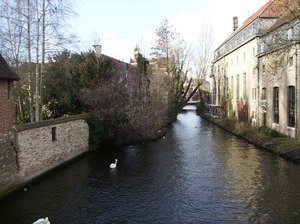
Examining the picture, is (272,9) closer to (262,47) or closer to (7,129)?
(262,47)

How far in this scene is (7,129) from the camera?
30.7 ft

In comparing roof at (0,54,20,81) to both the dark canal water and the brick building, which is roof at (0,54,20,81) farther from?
the dark canal water

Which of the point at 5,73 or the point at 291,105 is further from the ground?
the point at 5,73

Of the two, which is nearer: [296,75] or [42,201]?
[42,201]

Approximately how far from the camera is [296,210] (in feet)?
26.6

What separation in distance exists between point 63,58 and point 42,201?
37.3 feet

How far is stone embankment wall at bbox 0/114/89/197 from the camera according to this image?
987 cm

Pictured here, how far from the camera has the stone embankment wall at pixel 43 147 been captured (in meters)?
9.87

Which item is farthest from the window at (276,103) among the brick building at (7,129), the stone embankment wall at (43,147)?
the brick building at (7,129)

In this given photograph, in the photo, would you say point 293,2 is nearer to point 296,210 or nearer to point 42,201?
point 296,210

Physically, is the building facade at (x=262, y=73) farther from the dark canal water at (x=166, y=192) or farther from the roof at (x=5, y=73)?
the roof at (x=5, y=73)

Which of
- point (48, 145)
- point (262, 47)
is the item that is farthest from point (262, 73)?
point (48, 145)

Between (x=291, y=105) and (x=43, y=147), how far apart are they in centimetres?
1476

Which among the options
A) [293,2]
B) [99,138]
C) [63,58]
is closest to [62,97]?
[63,58]
